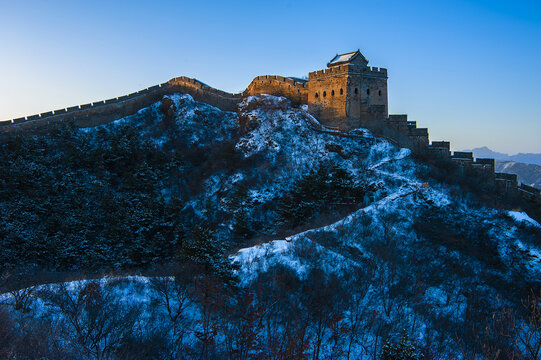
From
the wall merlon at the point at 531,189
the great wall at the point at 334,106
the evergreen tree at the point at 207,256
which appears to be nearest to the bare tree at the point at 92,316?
the evergreen tree at the point at 207,256

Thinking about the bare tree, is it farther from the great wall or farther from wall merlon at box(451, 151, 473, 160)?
wall merlon at box(451, 151, 473, 160)

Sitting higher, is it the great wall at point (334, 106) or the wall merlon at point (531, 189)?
the great wall at point (334, 106)

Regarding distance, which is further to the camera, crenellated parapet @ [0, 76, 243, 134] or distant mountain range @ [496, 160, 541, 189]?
distant mountain range @ [496, 160, 541, 189]

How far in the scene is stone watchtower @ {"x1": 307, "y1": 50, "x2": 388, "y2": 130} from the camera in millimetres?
33812

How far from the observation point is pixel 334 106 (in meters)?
35.2

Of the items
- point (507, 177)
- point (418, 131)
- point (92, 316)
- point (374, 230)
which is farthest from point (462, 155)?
point (92, 316)

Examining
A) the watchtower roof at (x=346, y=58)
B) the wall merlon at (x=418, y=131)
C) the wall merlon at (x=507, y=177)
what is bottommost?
the wall merlon at (x=507, y=177)

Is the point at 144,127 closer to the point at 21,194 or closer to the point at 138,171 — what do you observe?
the point at 138,171

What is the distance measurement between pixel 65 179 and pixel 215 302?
28.0 m

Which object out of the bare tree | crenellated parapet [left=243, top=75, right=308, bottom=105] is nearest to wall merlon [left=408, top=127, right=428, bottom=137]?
crenellated parapet [left=243, top=75, right=308, bottom=105]

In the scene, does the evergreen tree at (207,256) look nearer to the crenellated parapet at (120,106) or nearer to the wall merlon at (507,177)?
the wall merlon at (507,177)

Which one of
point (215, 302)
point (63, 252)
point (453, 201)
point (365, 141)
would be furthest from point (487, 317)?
point (63, 252)

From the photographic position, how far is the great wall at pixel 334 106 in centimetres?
2980

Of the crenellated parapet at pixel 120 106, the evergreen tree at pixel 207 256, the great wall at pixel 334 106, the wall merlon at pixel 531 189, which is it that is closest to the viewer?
the evergreen tree at pixel 207 256
